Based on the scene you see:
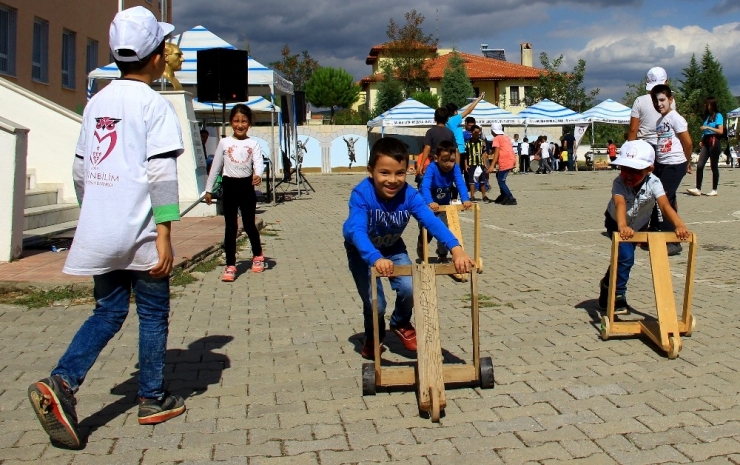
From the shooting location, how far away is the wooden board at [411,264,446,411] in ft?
13.5

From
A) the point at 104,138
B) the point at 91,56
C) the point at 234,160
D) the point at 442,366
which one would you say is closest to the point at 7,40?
the point at 91,56

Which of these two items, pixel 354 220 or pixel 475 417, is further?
pixel 354 220

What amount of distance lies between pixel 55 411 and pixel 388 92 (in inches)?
2527

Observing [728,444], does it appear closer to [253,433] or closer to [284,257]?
[253,433]

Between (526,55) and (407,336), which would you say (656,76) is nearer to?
A: (407,336)

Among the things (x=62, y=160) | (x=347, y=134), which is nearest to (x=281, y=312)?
(x=62, y=160)

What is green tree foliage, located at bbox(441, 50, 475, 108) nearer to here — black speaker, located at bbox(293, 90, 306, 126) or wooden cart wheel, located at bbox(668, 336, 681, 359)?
black speaker, located at bbox(293, 90, 306, 126)

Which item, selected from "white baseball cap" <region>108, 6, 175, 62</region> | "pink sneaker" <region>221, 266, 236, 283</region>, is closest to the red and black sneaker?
Result: "white baseball cap" <region>108, 6, 175, 62</region>

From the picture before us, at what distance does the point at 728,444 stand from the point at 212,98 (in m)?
13.0

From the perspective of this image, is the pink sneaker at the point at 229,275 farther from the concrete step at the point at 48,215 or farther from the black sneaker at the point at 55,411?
the black sneaker at the point at 55,411

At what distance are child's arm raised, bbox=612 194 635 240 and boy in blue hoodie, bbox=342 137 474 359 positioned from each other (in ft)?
5.22

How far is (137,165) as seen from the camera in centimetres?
388

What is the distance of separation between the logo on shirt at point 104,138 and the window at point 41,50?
18398 millimetres

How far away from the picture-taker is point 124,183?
3.86 metres
